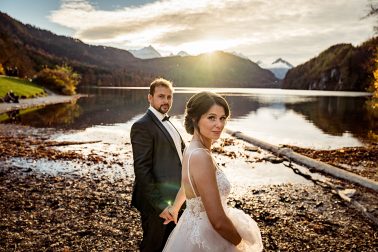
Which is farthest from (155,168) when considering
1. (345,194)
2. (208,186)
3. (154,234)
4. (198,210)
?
(345,194)

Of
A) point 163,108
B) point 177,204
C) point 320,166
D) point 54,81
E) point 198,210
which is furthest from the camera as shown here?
point 54,81

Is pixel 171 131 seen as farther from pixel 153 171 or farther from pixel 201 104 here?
pixel 201 104

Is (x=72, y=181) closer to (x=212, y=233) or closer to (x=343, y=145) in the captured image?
(x=212, y=233)

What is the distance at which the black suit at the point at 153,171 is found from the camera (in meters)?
4.91

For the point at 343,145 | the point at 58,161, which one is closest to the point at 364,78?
the point at 343,145

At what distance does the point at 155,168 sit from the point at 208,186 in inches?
89.6

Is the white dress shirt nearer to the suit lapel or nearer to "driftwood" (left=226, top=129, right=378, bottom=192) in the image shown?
the suit lapel

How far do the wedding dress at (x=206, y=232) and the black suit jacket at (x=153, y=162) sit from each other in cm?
140

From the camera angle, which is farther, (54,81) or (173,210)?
(54,81)

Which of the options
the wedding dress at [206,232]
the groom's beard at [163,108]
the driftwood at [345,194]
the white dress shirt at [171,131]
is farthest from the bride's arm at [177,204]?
the driftwood at [345,194]

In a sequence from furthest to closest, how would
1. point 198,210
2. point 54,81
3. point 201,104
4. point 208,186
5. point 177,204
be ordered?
point 54,81 → point 177,204 → point 198,210 → point 201,104 → point 208,186

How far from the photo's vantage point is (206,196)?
116 inches

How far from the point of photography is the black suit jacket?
16.1 ft

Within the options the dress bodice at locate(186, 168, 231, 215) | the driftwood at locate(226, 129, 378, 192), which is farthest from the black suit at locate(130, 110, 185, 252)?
the driftwood at locate(226, 129, 378, 192)
